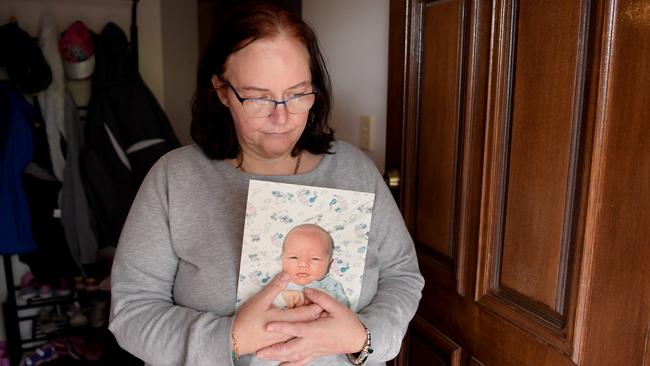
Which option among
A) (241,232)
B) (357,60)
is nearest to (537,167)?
(241,232)

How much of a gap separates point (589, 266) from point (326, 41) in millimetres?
1258

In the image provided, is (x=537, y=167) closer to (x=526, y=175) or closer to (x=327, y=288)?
(x=526, y=175)

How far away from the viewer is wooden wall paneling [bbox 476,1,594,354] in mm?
774

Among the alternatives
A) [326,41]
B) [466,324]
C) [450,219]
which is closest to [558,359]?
[466,324]

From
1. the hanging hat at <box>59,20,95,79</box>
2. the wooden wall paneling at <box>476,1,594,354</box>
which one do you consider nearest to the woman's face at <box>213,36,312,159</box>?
the wooden wall paneling at <box>476,1,594,354</box>

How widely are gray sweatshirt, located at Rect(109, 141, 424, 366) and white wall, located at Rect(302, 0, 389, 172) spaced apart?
0.53 metres

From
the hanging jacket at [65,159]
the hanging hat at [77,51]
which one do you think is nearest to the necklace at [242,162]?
the hanging jacket at [65,159]

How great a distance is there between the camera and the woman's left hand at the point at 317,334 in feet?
2.45

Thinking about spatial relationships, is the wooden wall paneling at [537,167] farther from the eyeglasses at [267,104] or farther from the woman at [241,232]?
the eyeglasses at [267,104]

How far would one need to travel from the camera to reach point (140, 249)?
0.84m

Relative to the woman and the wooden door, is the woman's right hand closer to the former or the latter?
the woman

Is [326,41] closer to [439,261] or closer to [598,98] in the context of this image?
[439,261]

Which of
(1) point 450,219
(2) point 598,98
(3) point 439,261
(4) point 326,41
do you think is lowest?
(3) point 439,261

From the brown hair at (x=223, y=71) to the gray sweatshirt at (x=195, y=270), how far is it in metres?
0.04
